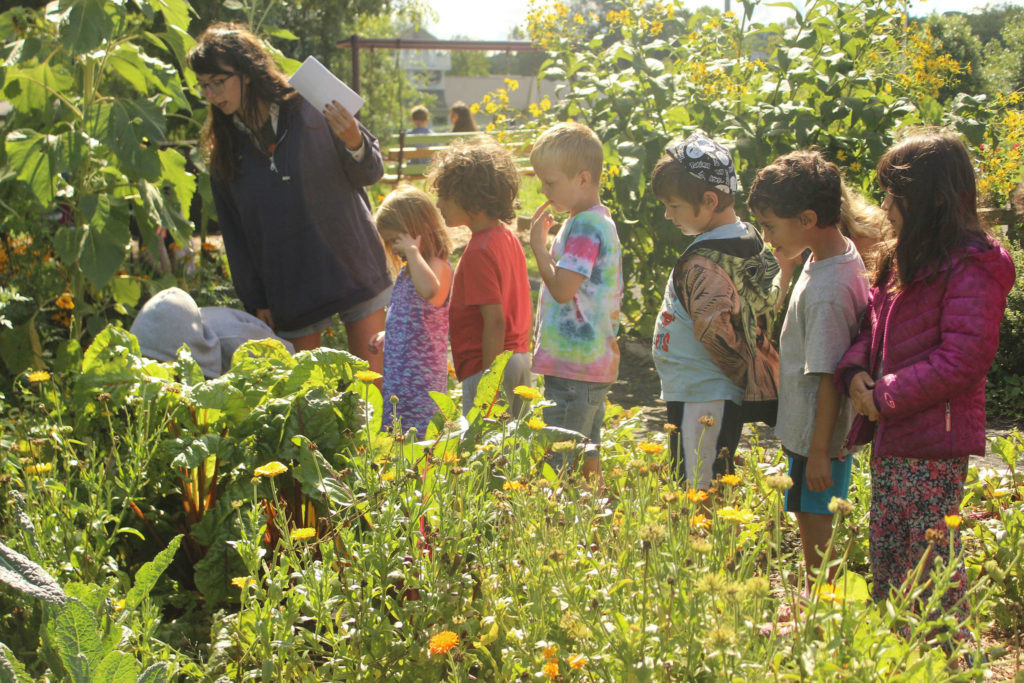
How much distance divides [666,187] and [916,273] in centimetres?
81

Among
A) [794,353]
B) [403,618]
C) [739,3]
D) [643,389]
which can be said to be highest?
[739,3]

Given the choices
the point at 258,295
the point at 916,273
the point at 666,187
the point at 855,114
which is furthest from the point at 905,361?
the point at 855,114

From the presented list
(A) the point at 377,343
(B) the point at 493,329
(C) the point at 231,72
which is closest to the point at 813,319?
(B) the point at 493,329

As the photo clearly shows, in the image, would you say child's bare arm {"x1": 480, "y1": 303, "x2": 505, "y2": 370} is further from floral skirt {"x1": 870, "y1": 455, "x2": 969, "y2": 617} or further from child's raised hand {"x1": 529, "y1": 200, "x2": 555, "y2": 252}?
floral skirt {"x1": 870, "y1": 455, "x2": 969, "y2": 617}

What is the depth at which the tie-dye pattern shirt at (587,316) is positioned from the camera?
115 inches

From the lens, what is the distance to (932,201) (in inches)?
85.7

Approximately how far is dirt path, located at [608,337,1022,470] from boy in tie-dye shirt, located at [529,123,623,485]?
1306 millimetres

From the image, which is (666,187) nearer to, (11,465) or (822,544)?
(822,544)

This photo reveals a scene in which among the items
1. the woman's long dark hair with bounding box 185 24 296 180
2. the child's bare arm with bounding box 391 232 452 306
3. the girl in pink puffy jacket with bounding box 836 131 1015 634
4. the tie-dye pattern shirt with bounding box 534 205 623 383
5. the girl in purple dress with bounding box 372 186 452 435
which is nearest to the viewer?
the girl in pink puffy jacket with bounding box 836 131 1015 634

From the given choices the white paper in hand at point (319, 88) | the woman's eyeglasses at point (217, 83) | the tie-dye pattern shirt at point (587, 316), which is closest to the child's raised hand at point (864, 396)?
the tie-dye pattern shirt at point (587, 316)

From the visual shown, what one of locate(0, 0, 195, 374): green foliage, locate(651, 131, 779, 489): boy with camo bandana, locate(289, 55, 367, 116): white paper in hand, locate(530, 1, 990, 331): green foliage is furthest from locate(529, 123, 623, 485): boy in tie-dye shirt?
locate(530, 1, 990, 331): green foliage

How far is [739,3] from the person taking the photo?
515cm

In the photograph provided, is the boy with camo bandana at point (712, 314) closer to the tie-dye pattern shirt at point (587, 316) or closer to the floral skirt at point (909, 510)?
the tie-dye pattern shirt at point (587, 316)

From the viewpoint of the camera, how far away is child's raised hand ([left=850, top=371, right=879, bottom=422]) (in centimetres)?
224
